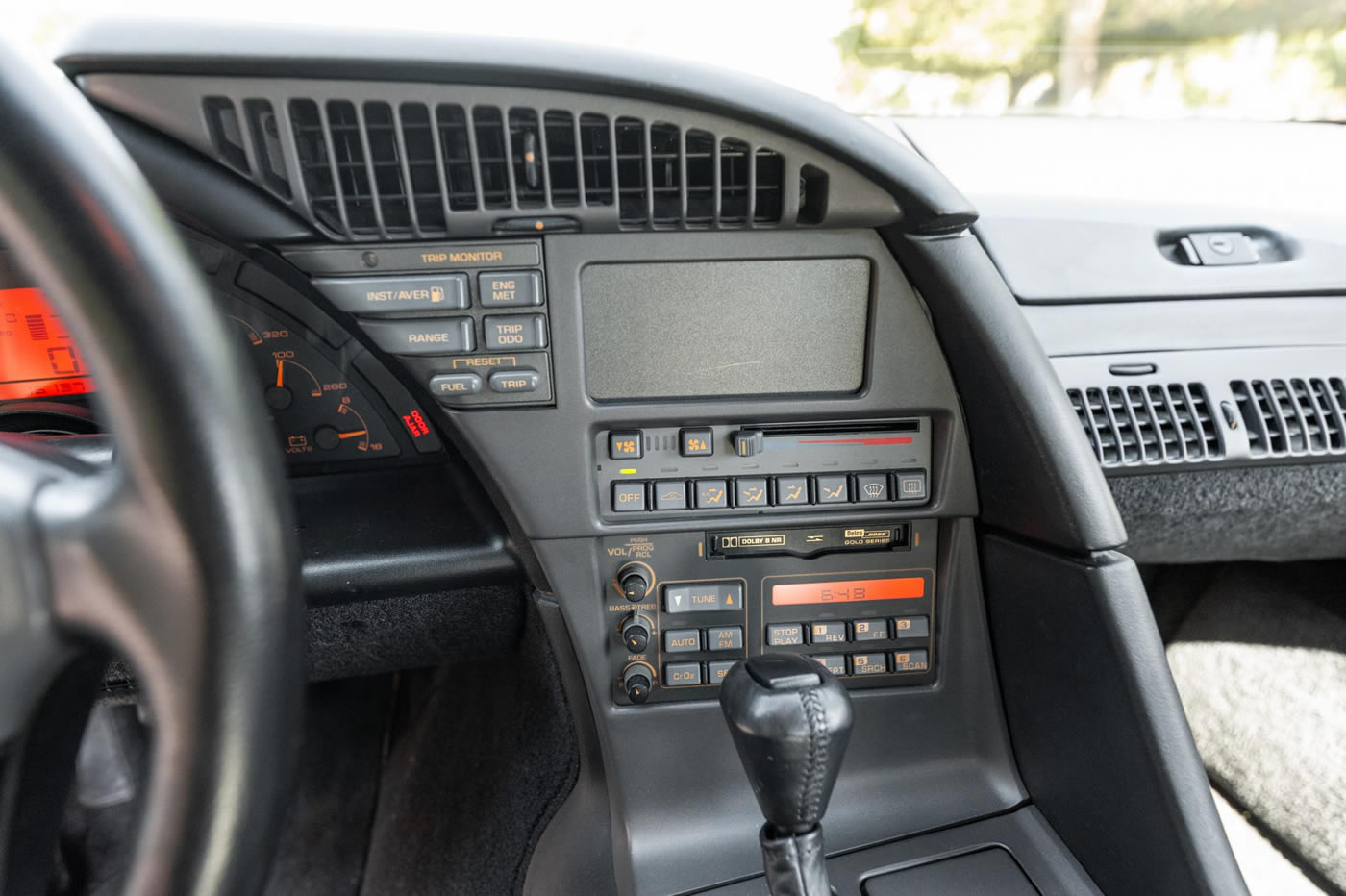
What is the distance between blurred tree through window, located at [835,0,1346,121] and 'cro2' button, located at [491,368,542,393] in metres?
0.84

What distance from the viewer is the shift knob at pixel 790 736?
0.82 m

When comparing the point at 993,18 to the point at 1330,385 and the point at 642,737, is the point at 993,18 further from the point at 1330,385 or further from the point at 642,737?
the point at 642,737

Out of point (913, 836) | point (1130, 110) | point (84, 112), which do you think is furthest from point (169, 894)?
point (1130, 110)

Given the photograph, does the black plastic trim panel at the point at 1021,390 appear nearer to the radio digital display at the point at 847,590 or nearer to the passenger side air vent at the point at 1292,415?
the radio digital display at the point at 847,590

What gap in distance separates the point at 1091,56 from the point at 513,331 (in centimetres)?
121

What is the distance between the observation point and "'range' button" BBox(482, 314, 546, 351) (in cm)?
93

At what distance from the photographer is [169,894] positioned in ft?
1.62

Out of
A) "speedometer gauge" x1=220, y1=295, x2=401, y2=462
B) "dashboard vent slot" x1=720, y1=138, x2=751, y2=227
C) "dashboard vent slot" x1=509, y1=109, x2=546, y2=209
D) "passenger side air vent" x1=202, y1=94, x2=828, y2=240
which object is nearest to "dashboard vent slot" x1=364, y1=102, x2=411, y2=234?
"passenger side air vent" x1=202, y1=94, x2=828, y2=240

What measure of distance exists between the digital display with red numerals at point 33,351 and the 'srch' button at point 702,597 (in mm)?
661

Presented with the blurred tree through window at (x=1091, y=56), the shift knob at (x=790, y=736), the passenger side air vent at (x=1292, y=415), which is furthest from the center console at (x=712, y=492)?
the blurred tree through window at (x=1091, y=56)

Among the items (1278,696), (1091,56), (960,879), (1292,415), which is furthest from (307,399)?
(1278,696)

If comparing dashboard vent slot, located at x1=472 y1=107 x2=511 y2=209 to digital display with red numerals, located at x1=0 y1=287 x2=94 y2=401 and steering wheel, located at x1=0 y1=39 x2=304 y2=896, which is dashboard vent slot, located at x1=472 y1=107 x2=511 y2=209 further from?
digital display with red numerals, located at x1=0 y1=287 x2=94 y2=401

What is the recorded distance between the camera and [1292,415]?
3.97ft

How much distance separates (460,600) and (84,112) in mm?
761
